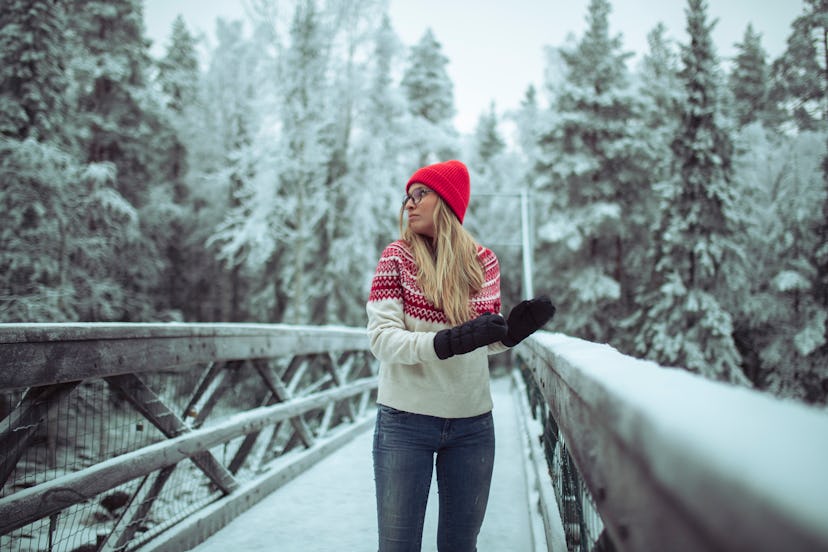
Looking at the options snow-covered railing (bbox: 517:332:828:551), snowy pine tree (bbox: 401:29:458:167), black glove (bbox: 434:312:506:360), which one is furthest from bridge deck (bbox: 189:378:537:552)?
snowy pine tree (bbox: 401:29:458:167)

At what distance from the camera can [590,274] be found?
1766 centimetres

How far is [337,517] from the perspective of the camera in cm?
355

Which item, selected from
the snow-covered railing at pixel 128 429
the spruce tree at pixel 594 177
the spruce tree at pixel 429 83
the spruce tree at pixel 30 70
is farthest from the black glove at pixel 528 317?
the spruce tree at pixel 429 83

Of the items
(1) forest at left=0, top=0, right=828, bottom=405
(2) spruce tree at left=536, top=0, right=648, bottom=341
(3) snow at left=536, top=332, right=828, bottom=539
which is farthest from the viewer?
(2) spruce tree at left=536, top=0, right=648, bottom=341

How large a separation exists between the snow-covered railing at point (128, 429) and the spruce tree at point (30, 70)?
1053 centimetres

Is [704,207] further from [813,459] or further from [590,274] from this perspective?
[813,459]

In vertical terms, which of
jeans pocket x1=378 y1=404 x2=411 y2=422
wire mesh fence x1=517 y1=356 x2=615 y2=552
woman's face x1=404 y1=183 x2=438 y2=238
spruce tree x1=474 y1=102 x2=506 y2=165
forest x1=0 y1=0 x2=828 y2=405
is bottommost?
wire mesh fence x1=517 y1=356 x2=615 y2=552

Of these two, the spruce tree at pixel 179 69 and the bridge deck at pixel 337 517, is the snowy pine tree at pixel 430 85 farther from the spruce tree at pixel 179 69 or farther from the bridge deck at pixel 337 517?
the bridge deck at pixel 337 517

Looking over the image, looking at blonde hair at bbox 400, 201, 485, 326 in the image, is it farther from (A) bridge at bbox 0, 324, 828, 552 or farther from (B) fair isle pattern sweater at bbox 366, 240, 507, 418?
(A) bridge at bbox 0, 324, 828, 552

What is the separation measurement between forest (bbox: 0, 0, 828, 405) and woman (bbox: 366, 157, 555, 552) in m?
11.8

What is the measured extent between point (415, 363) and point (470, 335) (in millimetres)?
267

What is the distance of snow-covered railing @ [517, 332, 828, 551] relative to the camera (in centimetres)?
41

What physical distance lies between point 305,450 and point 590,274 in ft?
47.7

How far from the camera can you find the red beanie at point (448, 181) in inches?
80.5
